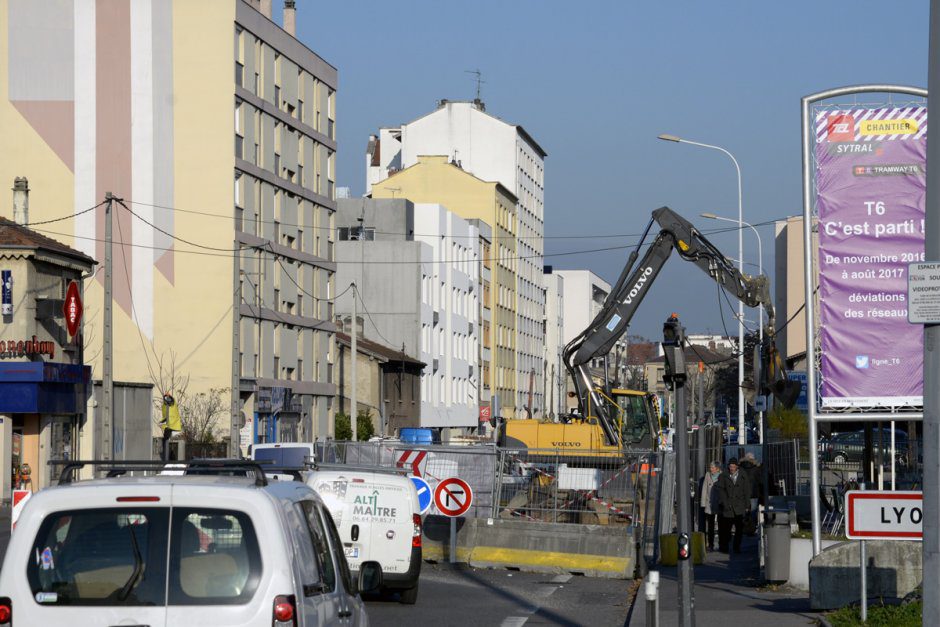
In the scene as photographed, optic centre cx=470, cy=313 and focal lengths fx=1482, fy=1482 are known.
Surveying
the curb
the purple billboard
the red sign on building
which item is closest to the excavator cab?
the red sign on building

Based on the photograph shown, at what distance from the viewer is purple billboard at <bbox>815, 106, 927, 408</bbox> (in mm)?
17453

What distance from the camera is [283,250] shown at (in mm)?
62594

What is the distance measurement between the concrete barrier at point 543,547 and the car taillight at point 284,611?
51.2 ft

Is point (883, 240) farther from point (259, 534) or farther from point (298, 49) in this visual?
point (298, 49)

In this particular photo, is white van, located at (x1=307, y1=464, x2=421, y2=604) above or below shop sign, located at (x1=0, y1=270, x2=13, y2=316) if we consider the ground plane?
below

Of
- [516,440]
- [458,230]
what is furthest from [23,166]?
[458,230]

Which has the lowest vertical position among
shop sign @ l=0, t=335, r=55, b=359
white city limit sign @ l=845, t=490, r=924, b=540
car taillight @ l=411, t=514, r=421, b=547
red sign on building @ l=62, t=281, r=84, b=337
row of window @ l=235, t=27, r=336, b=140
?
car taillight @ l=411, t=514, r=421, b=547

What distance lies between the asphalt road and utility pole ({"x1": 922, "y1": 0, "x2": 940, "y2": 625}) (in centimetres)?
670

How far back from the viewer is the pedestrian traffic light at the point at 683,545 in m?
12.6

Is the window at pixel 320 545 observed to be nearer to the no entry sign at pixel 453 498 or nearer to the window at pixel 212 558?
the window at pixel 212 558

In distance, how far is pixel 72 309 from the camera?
144 feet

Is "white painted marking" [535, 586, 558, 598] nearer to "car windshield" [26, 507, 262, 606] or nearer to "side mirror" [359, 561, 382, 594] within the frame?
"side mirror" [359, 561, 382, 594]

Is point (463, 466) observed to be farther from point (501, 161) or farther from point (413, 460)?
point (501, 161)

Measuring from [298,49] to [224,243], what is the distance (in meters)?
12.2
